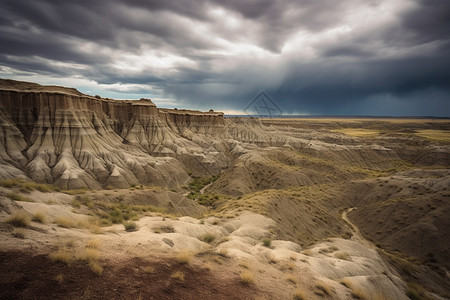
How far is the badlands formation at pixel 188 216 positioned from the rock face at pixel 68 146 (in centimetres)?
30

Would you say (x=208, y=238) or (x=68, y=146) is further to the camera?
(x=68, y=146)

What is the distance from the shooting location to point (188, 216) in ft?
68.2

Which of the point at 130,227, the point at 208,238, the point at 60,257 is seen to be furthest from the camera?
the point at 208,238

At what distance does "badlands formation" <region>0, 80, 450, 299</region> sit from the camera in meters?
7.43

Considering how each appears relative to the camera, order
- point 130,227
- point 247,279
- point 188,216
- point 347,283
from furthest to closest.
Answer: point 188,216, point 130,227, point 347,283, point 247,279

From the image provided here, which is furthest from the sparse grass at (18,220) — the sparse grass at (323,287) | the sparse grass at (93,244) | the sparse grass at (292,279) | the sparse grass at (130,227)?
the sparse grass at (323,287)

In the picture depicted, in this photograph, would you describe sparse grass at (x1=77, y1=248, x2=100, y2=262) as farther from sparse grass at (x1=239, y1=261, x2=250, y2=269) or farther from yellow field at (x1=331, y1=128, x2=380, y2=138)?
yellow field at (x1=331, y1=128, x2=380, y2=138)

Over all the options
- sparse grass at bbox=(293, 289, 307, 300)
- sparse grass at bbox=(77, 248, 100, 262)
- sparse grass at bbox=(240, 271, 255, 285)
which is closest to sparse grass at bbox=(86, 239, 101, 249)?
sparse grass at bbox=(77, 248, 100, 262)

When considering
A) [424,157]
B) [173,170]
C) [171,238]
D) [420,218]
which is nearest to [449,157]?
[424,157]

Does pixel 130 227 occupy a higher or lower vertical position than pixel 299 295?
higher

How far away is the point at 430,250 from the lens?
24062 mm

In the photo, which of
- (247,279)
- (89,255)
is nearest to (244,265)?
(247,279)

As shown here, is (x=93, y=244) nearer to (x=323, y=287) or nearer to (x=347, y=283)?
(x=323, y=287)

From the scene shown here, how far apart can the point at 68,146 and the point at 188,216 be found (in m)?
41.7
